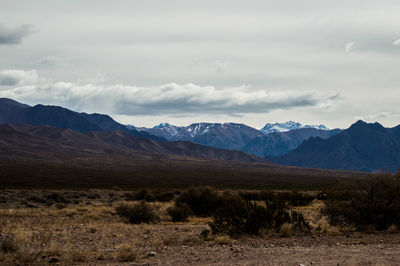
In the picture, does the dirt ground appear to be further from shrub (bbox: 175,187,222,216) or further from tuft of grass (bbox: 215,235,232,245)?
shrub (bbox: 175,187,222,216)

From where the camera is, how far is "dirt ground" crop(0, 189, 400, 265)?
12320 mm

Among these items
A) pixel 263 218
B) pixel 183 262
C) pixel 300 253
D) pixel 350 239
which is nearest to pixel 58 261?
pixel 183 262

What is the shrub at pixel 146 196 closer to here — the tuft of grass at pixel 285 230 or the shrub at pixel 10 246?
the tuft of grass at pixel 285 230

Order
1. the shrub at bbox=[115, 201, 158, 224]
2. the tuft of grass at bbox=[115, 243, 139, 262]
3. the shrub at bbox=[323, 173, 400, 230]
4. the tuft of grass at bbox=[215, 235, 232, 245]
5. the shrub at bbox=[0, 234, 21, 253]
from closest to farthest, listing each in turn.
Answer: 1. the tuft of grass at bbox=[115, 243, 139, 262]
2. the shrub at bbox=[0, 234, 21, 253]
3. the tuft of grass at bbox=[215, 235, 232, 245]
4. the shrub at bbox=[323, 173, 400, 230]
5. the shrub at bbox=[115, 201, 158, 224]

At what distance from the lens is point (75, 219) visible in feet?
80.7

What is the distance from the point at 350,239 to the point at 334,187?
11.0 ft

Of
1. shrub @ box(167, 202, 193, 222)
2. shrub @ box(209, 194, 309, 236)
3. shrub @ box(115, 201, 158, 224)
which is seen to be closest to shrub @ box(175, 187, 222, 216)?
shrub @ box(167, 202, 193, 222)

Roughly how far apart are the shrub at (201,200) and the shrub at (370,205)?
419 inches

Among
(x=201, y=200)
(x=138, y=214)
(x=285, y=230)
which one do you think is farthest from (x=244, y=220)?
(x=201, y=200)

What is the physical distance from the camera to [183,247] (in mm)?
15055

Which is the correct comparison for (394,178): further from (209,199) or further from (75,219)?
(75,219)

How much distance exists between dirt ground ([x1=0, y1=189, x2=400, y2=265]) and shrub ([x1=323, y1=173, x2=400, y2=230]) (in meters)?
0.87

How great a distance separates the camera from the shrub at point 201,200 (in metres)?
28.7

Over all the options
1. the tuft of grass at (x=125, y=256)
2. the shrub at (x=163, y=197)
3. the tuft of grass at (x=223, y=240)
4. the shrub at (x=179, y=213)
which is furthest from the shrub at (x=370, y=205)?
the shrub at (x=163, y=197)
